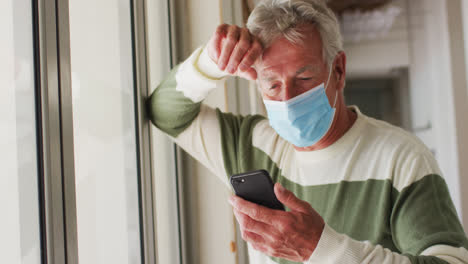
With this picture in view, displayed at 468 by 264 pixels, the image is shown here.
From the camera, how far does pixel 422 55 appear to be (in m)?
3.47

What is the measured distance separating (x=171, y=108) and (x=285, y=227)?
61cm

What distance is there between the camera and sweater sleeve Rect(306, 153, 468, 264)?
78 cm

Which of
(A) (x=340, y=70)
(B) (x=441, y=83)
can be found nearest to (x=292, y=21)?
(A) (x=340, y=70)

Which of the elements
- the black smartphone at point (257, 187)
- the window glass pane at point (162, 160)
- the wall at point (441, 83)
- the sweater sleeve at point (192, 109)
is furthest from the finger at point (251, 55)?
the wall at point (441, 83)

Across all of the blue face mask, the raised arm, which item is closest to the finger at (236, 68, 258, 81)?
the raised arm

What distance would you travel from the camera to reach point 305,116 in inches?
43.3

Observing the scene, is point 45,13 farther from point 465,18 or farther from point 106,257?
point 465,18

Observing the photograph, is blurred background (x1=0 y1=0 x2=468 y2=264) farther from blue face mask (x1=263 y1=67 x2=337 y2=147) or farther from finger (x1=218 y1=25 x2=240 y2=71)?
blue face mask (x1=263 y1=67 x2=337 y2=147)

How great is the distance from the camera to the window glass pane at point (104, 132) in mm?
924

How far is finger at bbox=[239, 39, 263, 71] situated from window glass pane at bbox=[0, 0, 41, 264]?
0.54m

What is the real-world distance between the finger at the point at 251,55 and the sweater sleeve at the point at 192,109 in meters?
0.11

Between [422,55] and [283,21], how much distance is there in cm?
283

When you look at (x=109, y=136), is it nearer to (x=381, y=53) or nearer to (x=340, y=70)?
(x=340, y=70)

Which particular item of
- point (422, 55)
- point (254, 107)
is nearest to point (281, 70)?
point (254, 107)
